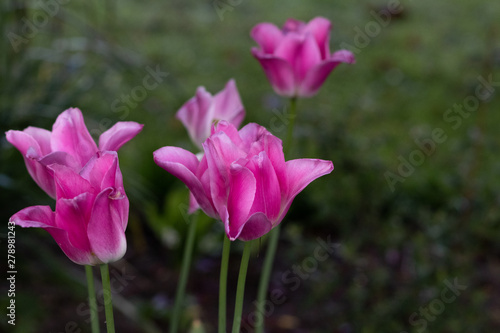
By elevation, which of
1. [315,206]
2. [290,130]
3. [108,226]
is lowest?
[315,206]

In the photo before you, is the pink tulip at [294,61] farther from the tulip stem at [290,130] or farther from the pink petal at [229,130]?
the pink petal at [229,130]

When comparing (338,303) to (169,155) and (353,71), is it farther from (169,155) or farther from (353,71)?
(353,71)

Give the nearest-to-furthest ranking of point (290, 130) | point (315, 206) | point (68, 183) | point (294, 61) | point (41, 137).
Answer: point (68, 183) → point (41, 137) → point (290, 130) → point (294, 61) → point (315, 206)

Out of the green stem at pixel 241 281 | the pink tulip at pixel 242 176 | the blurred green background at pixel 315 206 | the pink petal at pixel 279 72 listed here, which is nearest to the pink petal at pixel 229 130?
the pink tulip at pixel 242 176

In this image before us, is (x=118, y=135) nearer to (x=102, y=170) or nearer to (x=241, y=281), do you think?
(x=102, y=170)

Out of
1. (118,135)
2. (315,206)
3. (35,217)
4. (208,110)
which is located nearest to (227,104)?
(208,110)

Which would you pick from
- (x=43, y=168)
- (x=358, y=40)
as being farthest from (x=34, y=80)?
(x=358, y=40)

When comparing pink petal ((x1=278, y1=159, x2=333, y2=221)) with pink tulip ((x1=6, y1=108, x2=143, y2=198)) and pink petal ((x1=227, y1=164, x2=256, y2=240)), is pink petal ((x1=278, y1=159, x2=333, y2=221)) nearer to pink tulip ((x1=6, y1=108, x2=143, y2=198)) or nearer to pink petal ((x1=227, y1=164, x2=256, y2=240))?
pink petal ((x1=227, y1=164, x2=256, y2=240))
